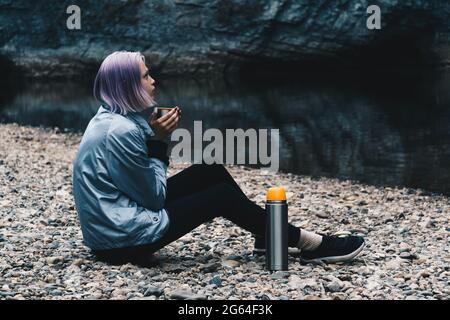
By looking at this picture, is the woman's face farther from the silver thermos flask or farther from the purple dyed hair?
the silver thermos flask

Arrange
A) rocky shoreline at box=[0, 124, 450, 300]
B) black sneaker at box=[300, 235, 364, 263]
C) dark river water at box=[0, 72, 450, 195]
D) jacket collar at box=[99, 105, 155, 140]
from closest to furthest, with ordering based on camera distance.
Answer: rocky shoreline at box=[0, 124, 450, 300], jacket collar at box=[99, 105, 155, 140], black sneaker at box=[300, 235, 364, 263], dark river water at box=[0, 72, 450, 195]

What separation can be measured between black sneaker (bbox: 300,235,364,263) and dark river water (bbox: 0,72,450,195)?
7892mm

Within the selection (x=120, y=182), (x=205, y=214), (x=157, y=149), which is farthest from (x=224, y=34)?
(x=120, y=182)

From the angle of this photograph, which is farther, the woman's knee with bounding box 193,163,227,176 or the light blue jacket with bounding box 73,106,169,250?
the woman's knee with bounding box 193,163,227,176

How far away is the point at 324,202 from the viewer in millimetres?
11266

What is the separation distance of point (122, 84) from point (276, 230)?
1.68 metres

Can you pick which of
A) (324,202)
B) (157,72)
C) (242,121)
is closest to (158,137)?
(324,202)

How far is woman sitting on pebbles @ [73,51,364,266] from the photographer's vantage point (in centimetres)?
618

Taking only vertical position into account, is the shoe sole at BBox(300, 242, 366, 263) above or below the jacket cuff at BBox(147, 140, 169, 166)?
below

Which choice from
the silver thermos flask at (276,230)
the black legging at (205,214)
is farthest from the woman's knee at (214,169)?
the silver thermos flask at (276,230)

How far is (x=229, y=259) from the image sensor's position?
7238 millimetres

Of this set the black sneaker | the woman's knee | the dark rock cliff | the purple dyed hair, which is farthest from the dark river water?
the purple dyed hair

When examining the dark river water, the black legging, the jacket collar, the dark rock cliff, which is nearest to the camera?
the jacket collar

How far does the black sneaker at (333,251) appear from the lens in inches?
270
